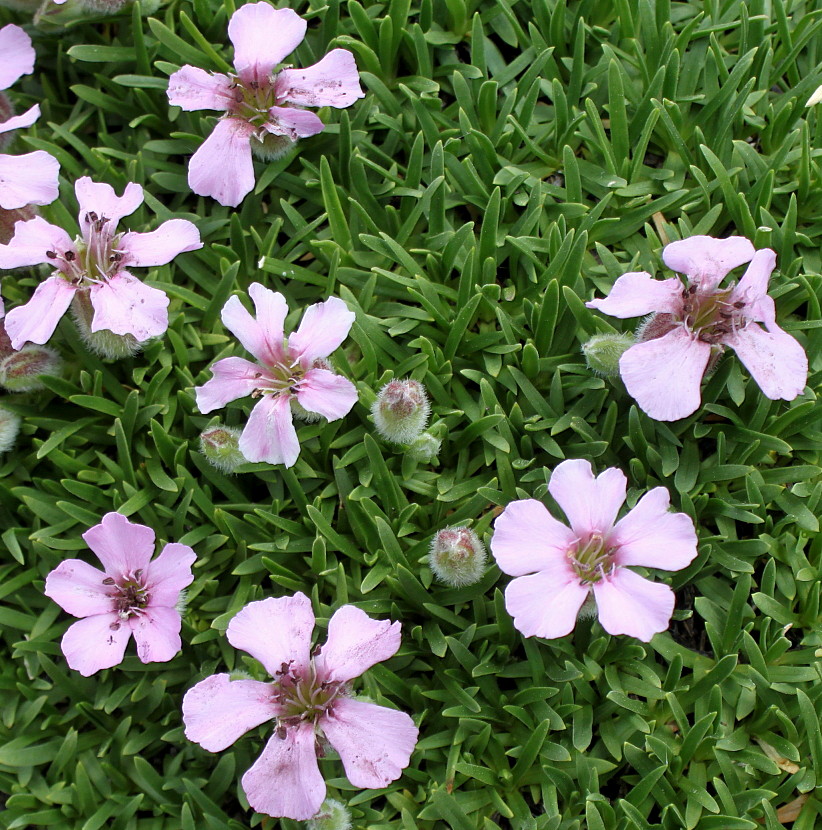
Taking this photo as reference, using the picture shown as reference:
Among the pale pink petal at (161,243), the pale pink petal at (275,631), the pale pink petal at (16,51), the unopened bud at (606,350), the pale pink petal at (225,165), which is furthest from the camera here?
the pale pink petal at (16,51)

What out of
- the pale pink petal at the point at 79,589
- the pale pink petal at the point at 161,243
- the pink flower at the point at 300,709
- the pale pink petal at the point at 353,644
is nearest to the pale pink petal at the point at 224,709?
the pink flower at the point at 300,709

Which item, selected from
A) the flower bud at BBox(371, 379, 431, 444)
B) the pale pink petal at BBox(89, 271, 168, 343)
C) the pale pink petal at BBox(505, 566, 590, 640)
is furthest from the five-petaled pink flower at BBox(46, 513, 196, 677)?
the pale pink petal at BBox(505, 566, 590, 640)

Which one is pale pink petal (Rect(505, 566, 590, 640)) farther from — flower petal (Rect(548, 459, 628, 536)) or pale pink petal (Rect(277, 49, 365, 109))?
pale pink petal (Rect(277, 49, 365, 109))

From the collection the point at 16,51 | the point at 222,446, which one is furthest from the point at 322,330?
the point at 16,51

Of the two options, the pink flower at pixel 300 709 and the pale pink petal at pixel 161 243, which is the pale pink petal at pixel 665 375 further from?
the pale pink petal at pixel 161 243

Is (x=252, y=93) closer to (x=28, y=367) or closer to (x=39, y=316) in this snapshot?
(x=39, y=316)

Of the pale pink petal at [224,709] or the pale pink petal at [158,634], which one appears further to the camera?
the pale pink petal at [158,634]
